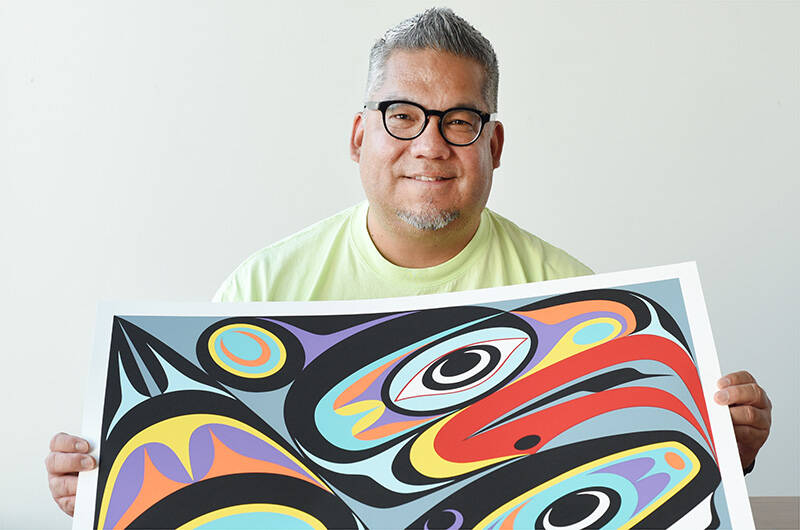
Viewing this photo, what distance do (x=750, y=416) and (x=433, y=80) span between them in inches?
29.9

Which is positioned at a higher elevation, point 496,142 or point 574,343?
point 496,142

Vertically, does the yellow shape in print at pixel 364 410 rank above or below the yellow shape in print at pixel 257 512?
above

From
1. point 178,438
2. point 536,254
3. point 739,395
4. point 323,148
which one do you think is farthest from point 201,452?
point 323,148

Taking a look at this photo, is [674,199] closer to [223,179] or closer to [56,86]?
[223,179]

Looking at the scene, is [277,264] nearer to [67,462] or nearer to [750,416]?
[67,462]

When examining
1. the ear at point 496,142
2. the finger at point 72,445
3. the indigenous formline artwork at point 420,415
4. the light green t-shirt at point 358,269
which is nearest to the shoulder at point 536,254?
the light green t-shirt at point 358,269

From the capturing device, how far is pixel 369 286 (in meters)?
1.58

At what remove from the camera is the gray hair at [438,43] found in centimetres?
149

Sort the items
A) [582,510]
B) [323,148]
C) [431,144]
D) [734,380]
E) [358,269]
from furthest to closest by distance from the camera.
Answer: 1. [323,148]
2. [358,269]
3. [431,144]
4. [734,380]
5. [582,510]

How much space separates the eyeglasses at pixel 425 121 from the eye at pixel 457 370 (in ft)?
1.39

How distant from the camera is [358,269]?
159 cm

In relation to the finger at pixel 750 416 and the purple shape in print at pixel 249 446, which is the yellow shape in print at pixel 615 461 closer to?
the finger at pixel 750 416

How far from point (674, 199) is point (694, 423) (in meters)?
1.36

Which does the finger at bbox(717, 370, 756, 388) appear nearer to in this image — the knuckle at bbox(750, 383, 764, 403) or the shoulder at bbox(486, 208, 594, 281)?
the knuckle at bbox(750, 383, 764, 403)
